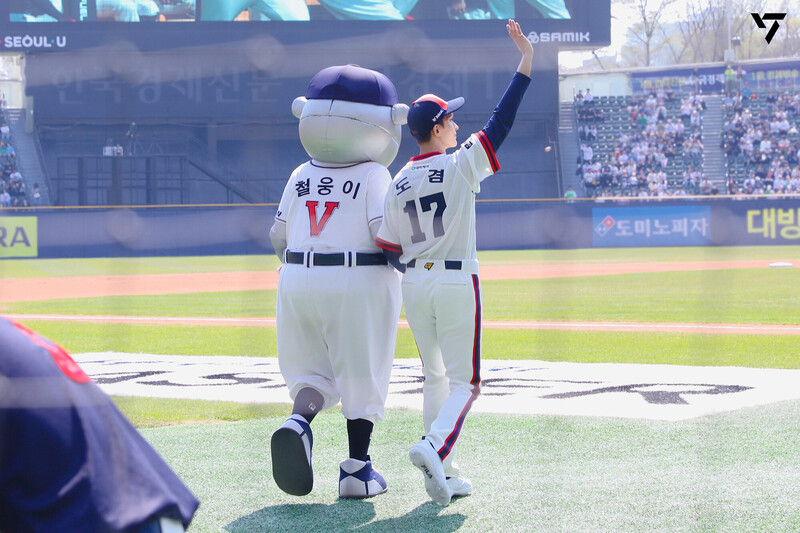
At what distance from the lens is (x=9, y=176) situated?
25984 mm

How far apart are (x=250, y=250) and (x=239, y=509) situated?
2128 centimetres

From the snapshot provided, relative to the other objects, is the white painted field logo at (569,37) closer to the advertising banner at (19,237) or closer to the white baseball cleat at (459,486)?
the advertising banner at (19,237)

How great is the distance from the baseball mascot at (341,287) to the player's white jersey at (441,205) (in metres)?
0.14

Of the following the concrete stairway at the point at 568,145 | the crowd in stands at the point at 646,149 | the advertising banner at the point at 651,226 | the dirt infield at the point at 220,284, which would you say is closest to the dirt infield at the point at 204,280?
the dirt infield at the point at 220,284

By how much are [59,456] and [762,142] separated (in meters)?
29.5

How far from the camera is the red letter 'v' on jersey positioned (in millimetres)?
3205

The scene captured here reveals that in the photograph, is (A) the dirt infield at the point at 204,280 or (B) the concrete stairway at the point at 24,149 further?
(B) the concrete stairway at the point at 24,149

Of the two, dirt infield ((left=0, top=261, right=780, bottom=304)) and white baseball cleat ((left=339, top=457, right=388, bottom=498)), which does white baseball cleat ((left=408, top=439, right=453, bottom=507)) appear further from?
dirt infield ((left=0, top=261, right=780, bottom=304))

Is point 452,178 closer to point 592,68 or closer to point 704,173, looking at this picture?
point 704,173

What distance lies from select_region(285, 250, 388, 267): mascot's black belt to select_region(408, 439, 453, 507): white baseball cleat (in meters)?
0.74

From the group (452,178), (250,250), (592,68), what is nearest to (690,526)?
(452,178)

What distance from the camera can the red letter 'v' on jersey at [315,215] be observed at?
321 cm

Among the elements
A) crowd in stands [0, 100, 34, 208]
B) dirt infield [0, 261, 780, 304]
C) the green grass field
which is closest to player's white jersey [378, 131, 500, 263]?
the green grass field

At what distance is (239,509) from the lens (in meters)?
2.88
